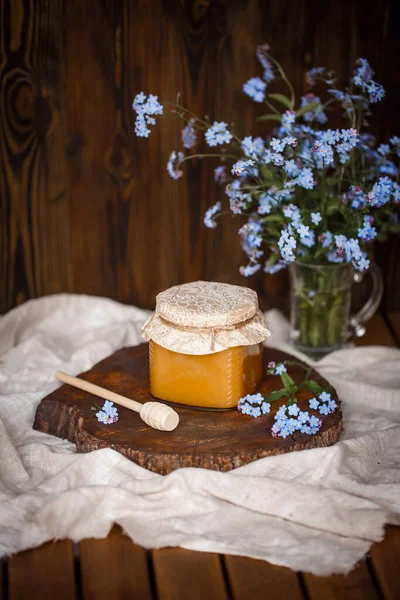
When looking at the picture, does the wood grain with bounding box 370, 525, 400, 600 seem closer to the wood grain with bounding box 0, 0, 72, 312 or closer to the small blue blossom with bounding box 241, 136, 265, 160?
the small blue blossom with bounding box 241, 136, 265, 160

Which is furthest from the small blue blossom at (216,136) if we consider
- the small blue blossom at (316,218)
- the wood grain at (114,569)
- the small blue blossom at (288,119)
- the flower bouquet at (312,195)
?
the wood grain at (114,569)

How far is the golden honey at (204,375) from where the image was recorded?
151 centimetres

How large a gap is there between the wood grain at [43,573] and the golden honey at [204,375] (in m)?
0.38

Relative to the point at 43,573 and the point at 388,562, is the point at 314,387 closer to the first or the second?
the point at 388,562

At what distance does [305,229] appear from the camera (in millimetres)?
1619

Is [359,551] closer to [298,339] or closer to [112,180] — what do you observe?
[298,339]

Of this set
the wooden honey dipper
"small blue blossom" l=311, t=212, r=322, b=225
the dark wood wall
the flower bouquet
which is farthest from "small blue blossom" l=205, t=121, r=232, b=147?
the wooden honey dipper

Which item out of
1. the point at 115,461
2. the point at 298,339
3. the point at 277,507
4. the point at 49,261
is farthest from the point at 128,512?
the point at 49,261

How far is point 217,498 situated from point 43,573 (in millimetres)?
322

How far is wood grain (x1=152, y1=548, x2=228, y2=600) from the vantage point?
123 centimetres

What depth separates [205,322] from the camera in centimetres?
148

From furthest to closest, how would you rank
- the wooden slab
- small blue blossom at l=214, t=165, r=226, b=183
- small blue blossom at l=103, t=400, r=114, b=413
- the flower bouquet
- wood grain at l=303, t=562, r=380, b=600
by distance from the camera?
small blue blossom at l=214, t=165, r=226, b=183 → the flower bouquet → small blue blossom at l=103, t=400, r=114, b=413 → the wooden slab → wood grain at l=303, t=562, r=380, b=600

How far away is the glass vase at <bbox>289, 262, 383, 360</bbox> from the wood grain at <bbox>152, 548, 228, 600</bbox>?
788 mm

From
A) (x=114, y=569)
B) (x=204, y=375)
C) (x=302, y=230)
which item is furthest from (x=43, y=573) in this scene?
(x=302, y=230)
